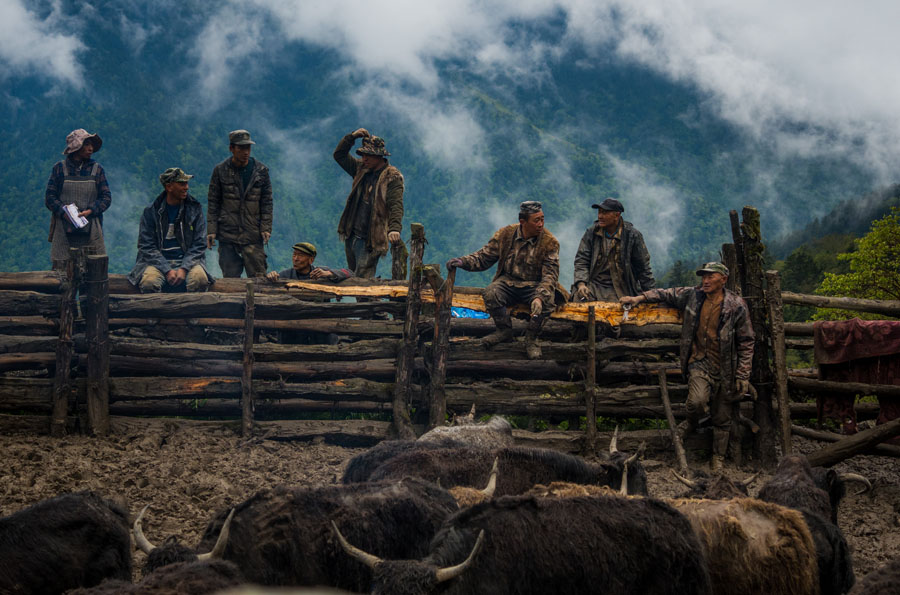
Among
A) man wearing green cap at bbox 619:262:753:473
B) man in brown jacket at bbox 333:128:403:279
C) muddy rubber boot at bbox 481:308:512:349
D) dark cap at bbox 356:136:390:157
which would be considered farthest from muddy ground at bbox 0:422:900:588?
dark cap at bbox 356:136:390:157

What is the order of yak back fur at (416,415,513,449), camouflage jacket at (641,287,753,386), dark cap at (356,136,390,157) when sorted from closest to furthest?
yak back fur at (416,415,513,449) < camouflage jacket at (641,287,753,386) < dark cap at (356,136,390,157)

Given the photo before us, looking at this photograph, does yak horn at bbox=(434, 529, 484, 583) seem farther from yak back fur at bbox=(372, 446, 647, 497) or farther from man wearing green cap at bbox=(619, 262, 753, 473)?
man wearing green cap at bbox=(619, 262, 753, 473)

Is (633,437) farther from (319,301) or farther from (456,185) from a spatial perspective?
(456,185)

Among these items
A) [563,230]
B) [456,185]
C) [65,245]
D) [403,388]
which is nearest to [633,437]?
[403,388]

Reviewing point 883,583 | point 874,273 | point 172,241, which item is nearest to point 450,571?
point 883,583

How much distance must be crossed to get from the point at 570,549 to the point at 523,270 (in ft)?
19.3

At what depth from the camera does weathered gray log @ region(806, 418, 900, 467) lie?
8672mm

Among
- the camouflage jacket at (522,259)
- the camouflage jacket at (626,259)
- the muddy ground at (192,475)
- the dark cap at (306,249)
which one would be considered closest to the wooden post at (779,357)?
the muddy ground at (192,475)

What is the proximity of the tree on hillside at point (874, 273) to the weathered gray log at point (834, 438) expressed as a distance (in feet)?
40.5

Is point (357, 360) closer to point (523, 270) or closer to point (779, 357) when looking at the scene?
point (523, 270)

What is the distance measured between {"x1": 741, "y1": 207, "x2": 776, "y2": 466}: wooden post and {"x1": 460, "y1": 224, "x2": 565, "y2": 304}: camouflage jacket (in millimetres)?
2458

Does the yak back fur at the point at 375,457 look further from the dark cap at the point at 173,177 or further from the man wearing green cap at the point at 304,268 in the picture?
the dark cap at the point at 173,177

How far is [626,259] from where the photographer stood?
1105 cm

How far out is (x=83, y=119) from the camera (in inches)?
1195
